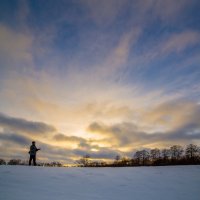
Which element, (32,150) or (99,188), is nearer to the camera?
(99,188)

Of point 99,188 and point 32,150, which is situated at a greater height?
point 32,150

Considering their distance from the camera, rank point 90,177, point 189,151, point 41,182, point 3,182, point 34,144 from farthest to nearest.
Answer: point 189,151
point 34,144
point 90,177
point 41,182
point 3,182

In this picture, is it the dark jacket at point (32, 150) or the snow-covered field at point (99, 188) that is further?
the dark jacket at point (32, 150)

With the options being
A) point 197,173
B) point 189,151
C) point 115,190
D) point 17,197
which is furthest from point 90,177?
point 189,151

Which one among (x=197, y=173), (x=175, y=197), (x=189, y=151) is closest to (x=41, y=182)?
(x=175, y=197)

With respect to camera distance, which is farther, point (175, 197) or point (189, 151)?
point (189, 151)

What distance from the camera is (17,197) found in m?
8.70

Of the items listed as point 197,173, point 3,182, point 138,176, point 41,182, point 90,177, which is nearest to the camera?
point 3,182

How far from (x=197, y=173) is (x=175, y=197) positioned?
743 cm

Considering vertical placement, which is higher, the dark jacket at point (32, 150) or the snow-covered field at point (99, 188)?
the dark jacket at point (32, 150)

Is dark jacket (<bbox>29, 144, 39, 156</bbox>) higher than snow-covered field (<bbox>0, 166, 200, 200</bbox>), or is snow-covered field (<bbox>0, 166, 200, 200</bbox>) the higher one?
dark jacket (<bbox>29, 144, 39, 156</bbox>)

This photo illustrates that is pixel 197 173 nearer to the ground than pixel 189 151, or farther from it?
nearer to the ground

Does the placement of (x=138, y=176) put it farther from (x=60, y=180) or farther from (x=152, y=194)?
(x=60, y=180)

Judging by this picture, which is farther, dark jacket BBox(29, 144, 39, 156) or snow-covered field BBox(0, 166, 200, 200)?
dark jacket BBox(29, 144, 39, 156)
